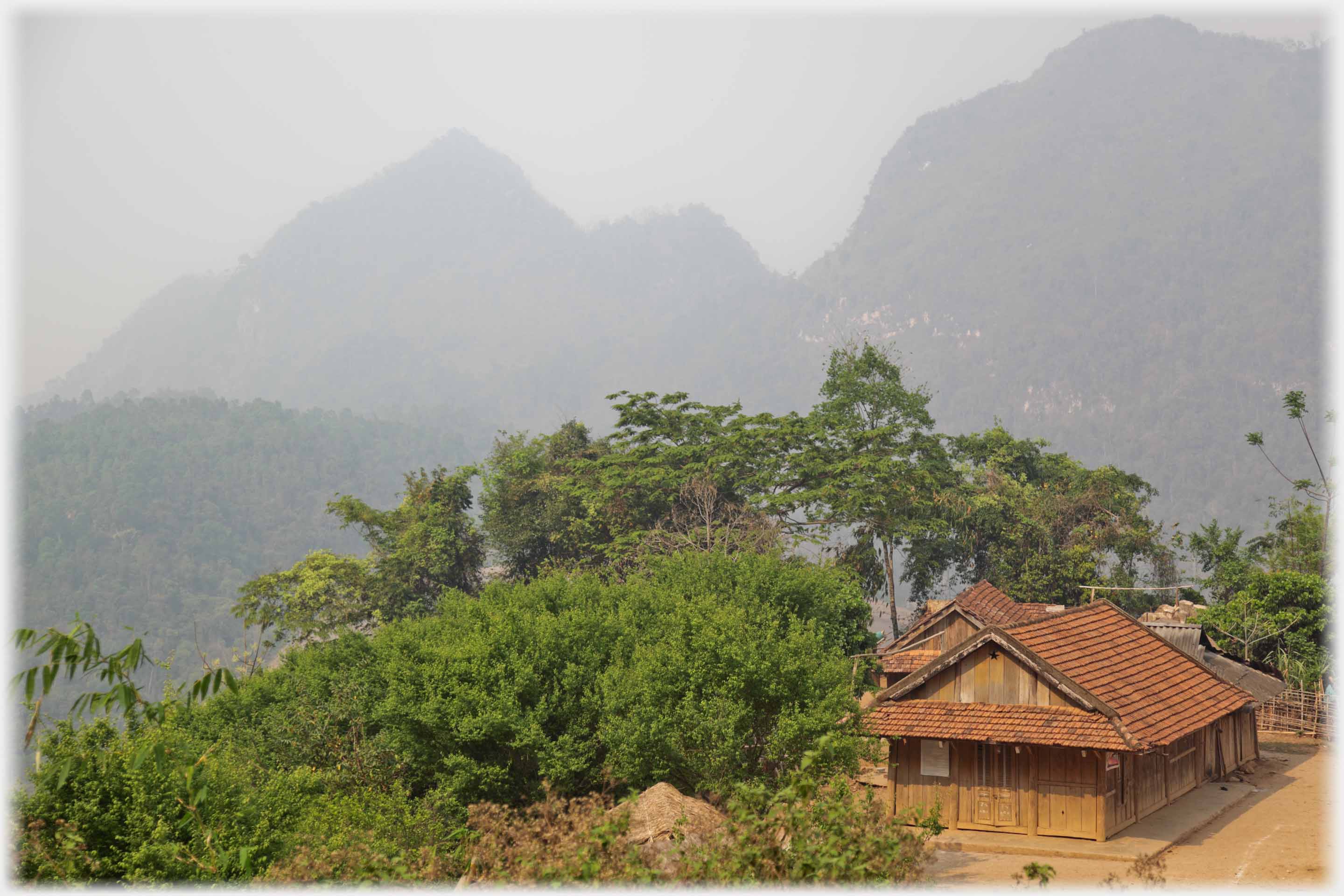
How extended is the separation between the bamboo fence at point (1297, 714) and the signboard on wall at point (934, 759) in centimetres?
1623

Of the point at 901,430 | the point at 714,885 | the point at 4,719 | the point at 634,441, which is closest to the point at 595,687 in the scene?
the point at 714,885

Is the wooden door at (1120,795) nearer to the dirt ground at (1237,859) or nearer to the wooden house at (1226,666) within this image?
the dirt ground at (1237,859)

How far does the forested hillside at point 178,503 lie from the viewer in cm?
10750

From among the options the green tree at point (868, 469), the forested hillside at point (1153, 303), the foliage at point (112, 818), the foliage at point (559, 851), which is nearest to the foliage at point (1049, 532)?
the green tree at point (868, 469)

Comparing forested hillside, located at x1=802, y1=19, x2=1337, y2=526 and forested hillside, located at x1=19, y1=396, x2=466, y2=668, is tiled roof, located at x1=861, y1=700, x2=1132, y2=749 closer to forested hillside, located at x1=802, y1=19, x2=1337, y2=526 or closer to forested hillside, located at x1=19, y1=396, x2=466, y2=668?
forested hillside, located at x1=19, y1=396, x2=466, y2=668

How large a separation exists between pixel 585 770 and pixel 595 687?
1947 mm

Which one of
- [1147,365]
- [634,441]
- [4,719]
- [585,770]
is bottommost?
[585,770]

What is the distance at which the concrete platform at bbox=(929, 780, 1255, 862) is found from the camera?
18266mm

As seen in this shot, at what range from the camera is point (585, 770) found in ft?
75.7

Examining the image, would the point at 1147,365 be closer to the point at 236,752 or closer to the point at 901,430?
the point at 901,430

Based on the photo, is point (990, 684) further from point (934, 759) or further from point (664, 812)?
point (664, 812)

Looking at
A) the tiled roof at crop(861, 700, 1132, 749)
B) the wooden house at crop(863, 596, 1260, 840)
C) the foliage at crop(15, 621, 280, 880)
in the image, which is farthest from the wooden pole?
the foliage at crop(15, 621, 280, 880)

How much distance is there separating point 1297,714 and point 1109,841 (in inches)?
663

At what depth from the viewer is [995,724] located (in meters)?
19.6
